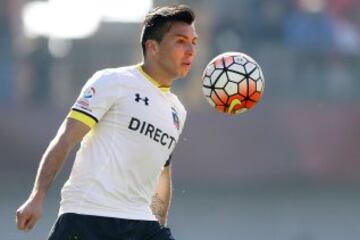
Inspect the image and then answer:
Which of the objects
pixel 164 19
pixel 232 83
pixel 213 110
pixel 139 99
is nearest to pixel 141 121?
pixel 139 99

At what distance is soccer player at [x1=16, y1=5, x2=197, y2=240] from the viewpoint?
6.53 meters

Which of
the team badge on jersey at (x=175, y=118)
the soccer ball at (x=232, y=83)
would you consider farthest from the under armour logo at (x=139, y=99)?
the soccer ball at (x=232, y=83)

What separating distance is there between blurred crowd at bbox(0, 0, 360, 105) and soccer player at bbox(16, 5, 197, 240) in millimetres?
10214

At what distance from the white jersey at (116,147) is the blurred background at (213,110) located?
10013 mm

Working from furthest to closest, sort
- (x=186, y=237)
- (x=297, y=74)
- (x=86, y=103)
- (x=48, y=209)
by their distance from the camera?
(x=297, y=74)
(x=48, y=209)
(x=186, y=237)
(x=86, y=103)

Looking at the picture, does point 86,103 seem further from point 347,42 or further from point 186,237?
point 347,42

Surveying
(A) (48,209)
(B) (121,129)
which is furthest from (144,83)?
(A) (48,209)

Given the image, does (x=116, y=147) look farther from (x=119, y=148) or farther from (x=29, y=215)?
(x=29, y=215)

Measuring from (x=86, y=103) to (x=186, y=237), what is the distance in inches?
272

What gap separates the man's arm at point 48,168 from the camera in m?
6.04

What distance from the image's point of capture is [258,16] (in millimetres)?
17641

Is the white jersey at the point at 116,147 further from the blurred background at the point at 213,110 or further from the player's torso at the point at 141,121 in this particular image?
the blurred background at the point at 213,110

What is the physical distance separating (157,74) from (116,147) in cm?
55

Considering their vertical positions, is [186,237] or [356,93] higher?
[356,93]
